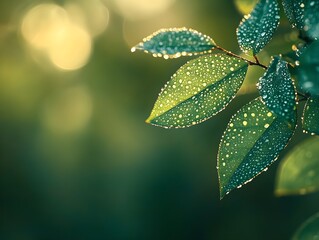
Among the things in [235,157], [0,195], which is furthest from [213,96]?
[0,195]

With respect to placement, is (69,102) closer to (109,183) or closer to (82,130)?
(82,130)

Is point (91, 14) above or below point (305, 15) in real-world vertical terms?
above

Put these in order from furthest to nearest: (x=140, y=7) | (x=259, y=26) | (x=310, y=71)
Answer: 1. (x=140, y=7)
2. (x=259, y=26)
3. (x=310, y=71)

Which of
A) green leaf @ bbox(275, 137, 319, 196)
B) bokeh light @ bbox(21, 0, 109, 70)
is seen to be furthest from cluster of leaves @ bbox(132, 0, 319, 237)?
bokeh light @ bbox(21, 0, 109, 70)

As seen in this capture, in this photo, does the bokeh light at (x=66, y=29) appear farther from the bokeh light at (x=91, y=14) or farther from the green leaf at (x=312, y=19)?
the green leaf at (x=312, y=19)

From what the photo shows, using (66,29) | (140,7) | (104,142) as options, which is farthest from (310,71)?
(66,29)

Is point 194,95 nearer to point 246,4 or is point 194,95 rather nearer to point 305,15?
point 305,15
